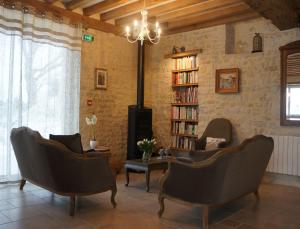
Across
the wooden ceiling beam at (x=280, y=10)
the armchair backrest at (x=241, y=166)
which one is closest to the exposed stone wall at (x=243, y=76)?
the wooden ceiling beam at (x=280, y=10)

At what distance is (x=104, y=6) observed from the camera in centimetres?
565

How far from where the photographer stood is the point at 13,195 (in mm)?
4309

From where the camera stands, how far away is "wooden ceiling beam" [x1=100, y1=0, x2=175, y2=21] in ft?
17.6

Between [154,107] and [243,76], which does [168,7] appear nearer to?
[243,76]

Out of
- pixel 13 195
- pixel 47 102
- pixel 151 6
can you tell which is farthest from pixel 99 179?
pixel 151 6

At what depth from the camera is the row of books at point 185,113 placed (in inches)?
265

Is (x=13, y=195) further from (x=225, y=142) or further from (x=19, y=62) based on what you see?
(x=225, y=142)

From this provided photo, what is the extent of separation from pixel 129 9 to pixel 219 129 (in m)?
2.89

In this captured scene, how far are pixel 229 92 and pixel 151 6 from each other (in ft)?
7.38

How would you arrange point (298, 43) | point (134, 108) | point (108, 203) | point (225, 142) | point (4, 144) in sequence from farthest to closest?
point (134, 108)
point (225, 142)
point (298, 43)
point (4, 144)
point (108, 203)

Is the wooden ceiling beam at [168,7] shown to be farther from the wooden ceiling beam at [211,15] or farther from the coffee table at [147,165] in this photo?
the coffee table at [147,165]

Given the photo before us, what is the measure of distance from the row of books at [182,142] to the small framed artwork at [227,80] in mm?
1286

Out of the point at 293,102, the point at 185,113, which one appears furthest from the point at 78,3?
the point at 293,102

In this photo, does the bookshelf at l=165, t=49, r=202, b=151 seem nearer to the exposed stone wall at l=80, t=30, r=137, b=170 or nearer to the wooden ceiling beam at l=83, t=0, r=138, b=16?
the exposed stone wall at l=80, t=30, r=137, b=170
